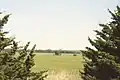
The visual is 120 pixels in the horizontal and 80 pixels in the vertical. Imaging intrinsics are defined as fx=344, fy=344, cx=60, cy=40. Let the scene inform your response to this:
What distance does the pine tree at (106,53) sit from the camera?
14.4m

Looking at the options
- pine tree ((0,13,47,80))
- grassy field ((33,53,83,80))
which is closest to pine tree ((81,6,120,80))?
grassy field ((33,53,83,80))

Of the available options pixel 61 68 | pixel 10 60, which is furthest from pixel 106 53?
pixel 61 68

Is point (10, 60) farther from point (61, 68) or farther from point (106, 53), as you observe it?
point (61, 68)

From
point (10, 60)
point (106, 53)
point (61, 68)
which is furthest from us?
point (61, 68)

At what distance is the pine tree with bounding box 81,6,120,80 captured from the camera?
566 inches

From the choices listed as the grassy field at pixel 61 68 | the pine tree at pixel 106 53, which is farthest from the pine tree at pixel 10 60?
the grassy field at pixel 61 68

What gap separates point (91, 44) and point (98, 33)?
2.03 ft

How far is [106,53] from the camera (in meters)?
14.7

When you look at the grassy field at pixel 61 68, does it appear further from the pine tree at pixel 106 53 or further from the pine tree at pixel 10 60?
the pine tree at pixel 10 60

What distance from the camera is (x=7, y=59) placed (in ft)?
30.0

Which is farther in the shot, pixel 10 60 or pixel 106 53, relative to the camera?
pixel 106 53

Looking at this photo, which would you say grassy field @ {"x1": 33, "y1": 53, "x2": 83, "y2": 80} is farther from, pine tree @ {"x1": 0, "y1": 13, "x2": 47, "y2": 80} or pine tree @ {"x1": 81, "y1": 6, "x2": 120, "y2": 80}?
pine tree @ {"x1": 0, "y1": 13, "x2": 47, "y2": 80}

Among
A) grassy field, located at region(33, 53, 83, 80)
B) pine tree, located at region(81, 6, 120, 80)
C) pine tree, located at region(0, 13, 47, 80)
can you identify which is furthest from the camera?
grassy field, located at region(33, 53, 83, 80)

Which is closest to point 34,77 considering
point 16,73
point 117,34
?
point 16,73
